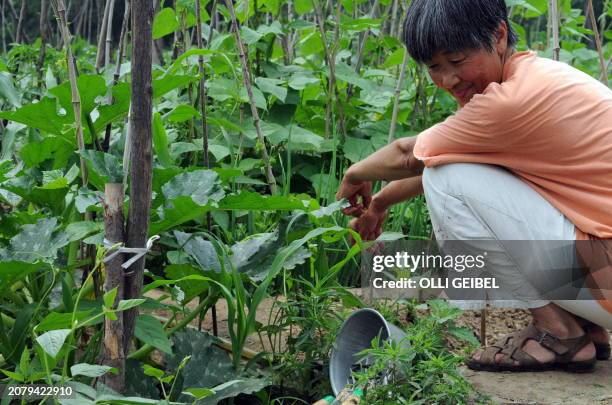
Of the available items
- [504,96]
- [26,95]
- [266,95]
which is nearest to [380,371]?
[504,96]

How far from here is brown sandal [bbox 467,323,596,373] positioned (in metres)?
2.20

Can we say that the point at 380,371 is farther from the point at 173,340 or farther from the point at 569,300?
the point at 569,300

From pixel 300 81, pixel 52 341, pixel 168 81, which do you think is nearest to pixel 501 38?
pixel 168 81

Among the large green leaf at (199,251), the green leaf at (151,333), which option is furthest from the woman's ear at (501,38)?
the green leaf at (151,333)

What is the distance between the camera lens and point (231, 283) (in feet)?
6.32

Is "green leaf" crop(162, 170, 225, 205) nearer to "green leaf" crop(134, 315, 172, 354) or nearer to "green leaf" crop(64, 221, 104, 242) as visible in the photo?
"green leaf" crop(64, 221, 104, 242)

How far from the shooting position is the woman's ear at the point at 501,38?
2.08 meters

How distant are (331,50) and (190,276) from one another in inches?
59.7

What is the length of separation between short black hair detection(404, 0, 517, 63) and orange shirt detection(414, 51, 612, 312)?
4.7 inches

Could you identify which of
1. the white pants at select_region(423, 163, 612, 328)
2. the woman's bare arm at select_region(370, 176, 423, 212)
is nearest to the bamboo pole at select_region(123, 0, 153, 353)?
the white pants at select_region(423, 163, 612, 328)

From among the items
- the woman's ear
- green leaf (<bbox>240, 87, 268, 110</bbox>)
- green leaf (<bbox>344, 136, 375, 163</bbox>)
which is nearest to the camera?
the woman's ear

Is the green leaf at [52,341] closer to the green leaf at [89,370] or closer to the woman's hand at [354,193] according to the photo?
the green leaf at [89,370]

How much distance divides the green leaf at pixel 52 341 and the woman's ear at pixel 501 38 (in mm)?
1255

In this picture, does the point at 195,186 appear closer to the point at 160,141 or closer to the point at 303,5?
the point at 160,141
